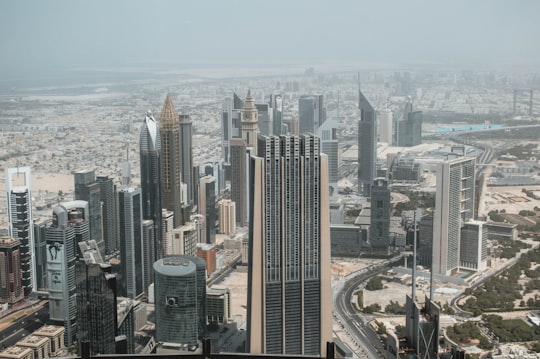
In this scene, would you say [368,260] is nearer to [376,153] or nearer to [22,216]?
[376,153]

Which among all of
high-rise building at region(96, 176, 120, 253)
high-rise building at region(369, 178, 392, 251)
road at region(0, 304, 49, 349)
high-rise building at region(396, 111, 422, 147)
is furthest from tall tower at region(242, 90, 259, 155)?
road at region(0, 304, 49, 349)

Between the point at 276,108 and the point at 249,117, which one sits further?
the point at 249,117

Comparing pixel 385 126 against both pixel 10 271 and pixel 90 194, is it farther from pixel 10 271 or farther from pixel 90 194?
pixel 10 271

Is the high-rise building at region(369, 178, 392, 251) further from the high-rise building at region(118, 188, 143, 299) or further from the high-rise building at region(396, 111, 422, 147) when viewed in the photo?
the high-rise building at region(118, 188, 143, 299)

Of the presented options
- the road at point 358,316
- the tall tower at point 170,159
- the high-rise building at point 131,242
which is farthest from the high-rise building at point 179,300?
the tall tower at point 170,159

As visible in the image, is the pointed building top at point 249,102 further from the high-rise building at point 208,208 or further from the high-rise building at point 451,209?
the high-rise building at point 451,209

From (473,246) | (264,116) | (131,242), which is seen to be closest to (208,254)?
(131,242)
